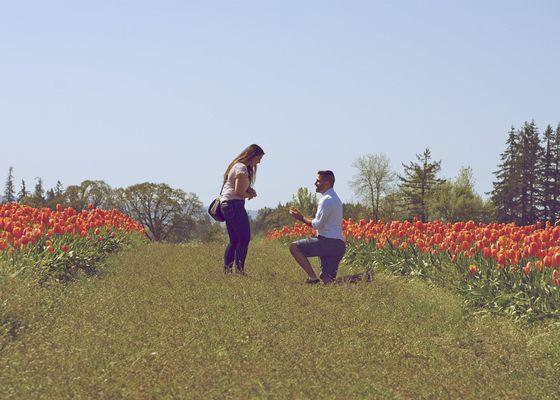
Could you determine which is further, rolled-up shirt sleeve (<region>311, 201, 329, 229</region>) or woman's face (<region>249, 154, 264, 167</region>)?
woman's face (<region>249, 154, 264, 167</region>)

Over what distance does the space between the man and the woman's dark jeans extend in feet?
2.76

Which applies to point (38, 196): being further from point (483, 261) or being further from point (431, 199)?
point (483, 261)

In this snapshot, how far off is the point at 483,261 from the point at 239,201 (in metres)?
3.97

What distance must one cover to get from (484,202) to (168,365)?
5516 centimetres

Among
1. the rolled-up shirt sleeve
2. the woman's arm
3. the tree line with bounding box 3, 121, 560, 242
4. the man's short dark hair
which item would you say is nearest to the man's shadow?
the rolled-up shirt sleeve

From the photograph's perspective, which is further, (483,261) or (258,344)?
(483,261)

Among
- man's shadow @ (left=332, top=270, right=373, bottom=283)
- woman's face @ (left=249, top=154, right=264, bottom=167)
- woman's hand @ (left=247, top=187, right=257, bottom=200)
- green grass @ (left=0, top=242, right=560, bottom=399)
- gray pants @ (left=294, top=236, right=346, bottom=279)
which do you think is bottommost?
green grass @ (left=0, top=242, right=560, bottom=399)

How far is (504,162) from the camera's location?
191 feet

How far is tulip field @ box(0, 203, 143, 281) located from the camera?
9.71 meters

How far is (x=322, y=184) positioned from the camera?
1072 centimetres

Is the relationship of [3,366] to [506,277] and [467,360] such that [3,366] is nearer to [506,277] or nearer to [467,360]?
[467,360]

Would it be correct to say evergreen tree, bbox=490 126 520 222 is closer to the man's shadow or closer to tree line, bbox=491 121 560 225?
tree line, bbox=491 121 560 225

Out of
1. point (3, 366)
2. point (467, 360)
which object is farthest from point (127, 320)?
point (467, 360)

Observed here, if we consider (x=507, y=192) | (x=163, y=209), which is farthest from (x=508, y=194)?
(x=163, y=209)
